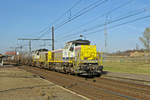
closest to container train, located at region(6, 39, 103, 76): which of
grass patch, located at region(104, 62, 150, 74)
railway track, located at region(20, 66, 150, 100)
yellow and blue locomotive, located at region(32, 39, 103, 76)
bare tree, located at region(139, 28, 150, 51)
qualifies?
yellow and blue locomotive, located at region(32, 39, 103, 76)

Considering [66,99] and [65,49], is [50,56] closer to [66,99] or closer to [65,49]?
[65,49]

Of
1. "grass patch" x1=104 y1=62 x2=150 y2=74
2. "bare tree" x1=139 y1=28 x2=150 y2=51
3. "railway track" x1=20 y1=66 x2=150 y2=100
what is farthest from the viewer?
"bare tree" x1=139 y1=28 x2=150 y2=51

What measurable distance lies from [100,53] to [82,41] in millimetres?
2563

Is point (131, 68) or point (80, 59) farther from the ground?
point (80, 59)

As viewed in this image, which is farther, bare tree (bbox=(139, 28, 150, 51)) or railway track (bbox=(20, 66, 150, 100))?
bare tree (bbox=(139, 28, 150, 51))

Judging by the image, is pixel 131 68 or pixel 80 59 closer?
pixel 80 59

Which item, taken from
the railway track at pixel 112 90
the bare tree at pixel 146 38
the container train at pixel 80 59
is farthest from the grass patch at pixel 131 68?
the bare tree at pixel 146 38

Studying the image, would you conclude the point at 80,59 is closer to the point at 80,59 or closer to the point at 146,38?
the point at 80,59

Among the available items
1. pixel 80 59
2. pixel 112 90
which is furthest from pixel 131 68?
pixel 112 90

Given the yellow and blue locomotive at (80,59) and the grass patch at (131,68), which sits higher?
→ the yellow and blue locomotive at (80,59)

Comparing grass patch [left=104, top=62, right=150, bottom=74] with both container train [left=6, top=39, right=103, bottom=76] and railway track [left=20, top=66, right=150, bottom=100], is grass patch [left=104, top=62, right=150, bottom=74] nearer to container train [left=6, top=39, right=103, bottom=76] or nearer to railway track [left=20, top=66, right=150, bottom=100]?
container train [left=6, top=39, right=103, bottom=76]

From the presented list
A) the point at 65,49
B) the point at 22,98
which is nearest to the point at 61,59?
the point at 65,49

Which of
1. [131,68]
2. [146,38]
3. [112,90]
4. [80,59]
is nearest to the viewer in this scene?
[112,90]

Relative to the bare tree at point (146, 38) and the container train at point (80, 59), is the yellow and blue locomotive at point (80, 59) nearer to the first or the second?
the container train at point (80, 59)
